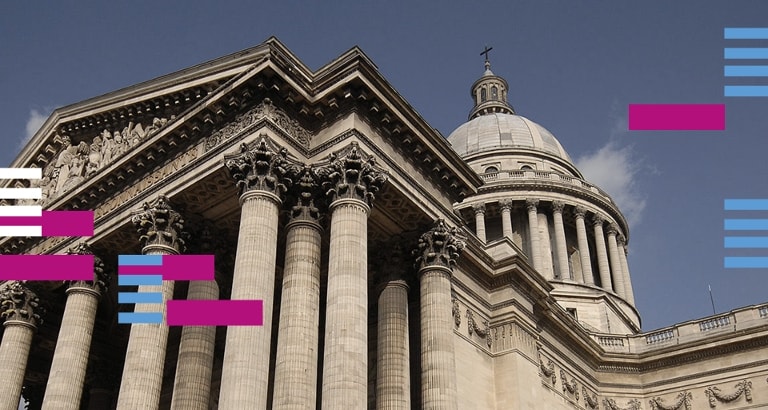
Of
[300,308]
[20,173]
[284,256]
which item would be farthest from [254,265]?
[20,173]

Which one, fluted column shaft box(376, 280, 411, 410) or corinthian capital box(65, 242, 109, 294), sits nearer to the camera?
fluted column shaft box(376, 280, 411, 410)

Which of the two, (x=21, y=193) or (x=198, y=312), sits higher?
(x=21, y=193)

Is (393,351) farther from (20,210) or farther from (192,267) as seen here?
(20,210)

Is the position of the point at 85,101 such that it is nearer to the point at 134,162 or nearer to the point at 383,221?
the point at 134,162

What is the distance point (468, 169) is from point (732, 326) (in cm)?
2122

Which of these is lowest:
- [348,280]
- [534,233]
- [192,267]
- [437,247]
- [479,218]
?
[348,280]

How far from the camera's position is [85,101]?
94.5 feet

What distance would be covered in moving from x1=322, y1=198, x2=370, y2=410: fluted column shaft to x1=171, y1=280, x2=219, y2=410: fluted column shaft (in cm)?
430

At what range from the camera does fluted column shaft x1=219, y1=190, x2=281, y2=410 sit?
18.0 metres

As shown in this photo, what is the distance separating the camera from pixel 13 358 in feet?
89.2

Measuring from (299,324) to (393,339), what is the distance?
507 centimetres

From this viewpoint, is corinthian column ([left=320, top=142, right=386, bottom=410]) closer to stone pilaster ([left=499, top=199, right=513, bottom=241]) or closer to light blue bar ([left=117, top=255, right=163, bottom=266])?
light blue bar ([left=117, top=255, right=163, bottom=266])

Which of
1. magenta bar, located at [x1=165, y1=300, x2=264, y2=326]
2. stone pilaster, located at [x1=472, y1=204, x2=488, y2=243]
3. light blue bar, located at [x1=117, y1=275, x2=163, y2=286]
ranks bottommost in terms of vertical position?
magenta bar, located at [x1=165, y1=300, x2=264, y2=326]

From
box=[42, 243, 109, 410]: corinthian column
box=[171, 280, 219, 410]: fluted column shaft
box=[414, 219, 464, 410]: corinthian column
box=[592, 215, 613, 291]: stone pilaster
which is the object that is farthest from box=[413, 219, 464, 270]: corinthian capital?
box=[592, 215, 613, 291]: stone pilaster
